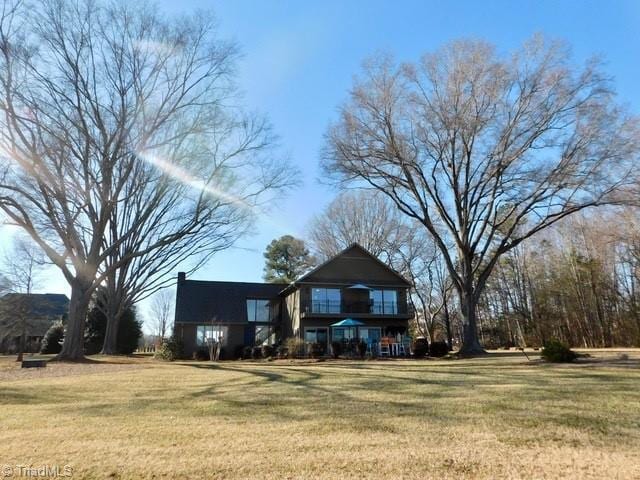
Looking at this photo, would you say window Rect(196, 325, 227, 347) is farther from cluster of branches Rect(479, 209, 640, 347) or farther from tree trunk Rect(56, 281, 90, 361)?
cluster of branches Rect(479, 209, 640, 347)

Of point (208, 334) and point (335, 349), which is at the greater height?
point (208, 334)

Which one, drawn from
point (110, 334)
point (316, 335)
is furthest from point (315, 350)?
point (110, 334)

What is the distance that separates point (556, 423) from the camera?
5816 mm

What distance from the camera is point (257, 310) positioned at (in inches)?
1331

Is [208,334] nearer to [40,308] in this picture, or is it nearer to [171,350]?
[171,350]

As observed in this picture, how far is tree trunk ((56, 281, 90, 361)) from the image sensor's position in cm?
1877

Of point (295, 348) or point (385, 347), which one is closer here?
point (295, 348)

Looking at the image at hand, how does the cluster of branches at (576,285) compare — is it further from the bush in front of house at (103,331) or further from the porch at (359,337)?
the bush in front of house at (103,331)

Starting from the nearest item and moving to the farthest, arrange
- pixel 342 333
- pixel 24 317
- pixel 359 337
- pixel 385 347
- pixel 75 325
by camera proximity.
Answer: pixel 75 325 < pixel 385 347 < pixel 24 317 < pixel 359 337 < pixel 342 333

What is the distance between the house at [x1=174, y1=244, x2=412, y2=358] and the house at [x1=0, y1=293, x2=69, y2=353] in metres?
9.72

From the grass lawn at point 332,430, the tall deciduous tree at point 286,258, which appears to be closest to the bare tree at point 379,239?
the tall deciduous tree at point 286,258

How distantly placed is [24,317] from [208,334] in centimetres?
1133

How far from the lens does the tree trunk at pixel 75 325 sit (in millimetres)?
18766

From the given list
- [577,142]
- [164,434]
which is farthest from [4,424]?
[577,142]
